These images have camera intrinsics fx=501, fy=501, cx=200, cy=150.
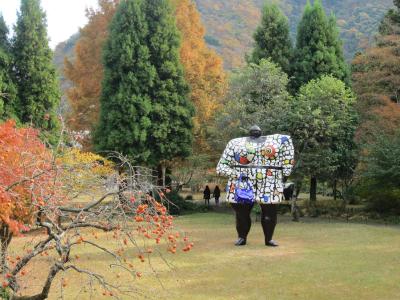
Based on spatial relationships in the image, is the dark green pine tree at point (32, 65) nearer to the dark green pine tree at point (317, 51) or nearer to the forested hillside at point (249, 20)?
the dark green pine tree at point (317, 51)

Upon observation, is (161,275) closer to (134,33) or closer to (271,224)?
(271,224)

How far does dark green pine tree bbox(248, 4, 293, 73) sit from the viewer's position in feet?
80.2

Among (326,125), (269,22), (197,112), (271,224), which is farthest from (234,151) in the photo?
Result: (269,22)

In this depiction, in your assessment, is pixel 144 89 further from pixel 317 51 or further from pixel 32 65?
pixel 317 51

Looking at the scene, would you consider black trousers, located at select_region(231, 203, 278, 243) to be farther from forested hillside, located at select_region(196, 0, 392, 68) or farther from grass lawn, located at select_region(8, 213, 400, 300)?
forested hillside, located at select_region(196, 0, 392, 68)

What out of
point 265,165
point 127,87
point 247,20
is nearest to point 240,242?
point 265,165

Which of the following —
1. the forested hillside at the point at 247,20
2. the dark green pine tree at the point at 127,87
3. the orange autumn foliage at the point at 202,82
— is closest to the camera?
the dark green pine tree at the point at 127,87

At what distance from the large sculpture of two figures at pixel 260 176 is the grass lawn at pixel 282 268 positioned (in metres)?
0.80

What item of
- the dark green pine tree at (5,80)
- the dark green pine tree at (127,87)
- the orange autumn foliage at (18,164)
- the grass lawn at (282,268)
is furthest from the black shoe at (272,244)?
the dark green pine tree at (5,80)

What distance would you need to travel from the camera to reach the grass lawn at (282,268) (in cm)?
888

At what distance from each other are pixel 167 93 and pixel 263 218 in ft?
35.0

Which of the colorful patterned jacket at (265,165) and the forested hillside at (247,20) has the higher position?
the forested hillside at (247,20)

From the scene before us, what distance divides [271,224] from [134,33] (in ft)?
41.8

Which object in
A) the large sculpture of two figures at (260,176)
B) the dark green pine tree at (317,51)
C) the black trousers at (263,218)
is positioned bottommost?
the black trousers at (263,218)
